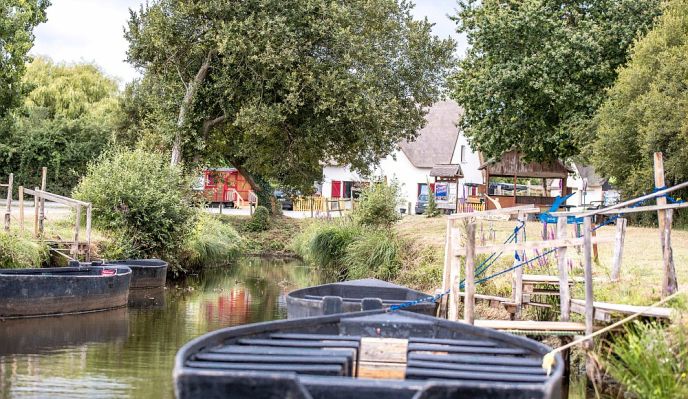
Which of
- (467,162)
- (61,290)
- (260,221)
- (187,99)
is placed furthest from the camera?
Answer: (467,162)

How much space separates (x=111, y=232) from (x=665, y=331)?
20606mm

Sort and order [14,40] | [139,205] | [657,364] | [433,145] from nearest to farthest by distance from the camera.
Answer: [657,364], [139,205], [14,40], [433,145]

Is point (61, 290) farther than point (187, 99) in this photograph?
No

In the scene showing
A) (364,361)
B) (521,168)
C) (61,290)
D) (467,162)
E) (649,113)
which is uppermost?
(467,162)

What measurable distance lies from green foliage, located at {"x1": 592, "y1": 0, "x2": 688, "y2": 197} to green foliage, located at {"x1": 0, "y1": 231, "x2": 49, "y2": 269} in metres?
18.9

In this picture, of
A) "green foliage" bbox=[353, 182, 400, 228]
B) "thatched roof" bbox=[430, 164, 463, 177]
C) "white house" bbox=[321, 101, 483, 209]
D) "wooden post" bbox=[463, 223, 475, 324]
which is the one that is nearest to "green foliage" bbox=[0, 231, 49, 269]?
"green foliage" bbox=[353, 182, 400, 228]

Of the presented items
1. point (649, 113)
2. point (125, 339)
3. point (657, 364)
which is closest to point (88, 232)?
point (125, 339)

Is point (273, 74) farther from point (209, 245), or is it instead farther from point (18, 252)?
point (18, 252)

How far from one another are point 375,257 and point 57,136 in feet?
108

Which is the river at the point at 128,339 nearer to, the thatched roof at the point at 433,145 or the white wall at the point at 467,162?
the thatched roof at the point at 433,145

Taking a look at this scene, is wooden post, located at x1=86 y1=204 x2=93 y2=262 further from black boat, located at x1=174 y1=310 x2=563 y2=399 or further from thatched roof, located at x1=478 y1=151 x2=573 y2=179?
thatched roof, located at x1=478 y1=151 x2=573 y2=179

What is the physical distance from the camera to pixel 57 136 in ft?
183

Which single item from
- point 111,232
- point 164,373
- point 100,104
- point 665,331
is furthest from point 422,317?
point 100,104

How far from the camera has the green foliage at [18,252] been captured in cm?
2369
